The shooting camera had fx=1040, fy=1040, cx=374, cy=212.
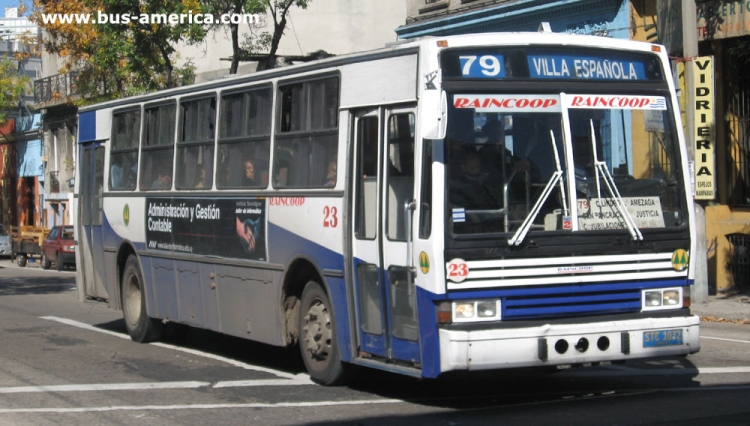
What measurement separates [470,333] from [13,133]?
167ft

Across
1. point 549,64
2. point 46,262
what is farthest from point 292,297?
point 46,262

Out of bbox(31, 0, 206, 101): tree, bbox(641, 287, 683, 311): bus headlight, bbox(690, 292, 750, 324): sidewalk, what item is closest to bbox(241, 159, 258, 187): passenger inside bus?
bbox(641, 287, 683, 311): bus headlight

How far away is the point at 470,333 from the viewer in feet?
26.3

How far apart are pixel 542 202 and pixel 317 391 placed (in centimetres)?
308

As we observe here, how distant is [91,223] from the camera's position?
15.8 meters

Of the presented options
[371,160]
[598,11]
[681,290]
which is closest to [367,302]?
[371,160]

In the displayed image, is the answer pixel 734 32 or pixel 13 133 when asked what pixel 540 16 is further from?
pixel 13 133

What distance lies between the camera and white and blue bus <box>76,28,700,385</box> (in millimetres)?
8195

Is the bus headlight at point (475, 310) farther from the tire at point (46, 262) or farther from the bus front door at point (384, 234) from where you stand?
the tire at point (46, 262)

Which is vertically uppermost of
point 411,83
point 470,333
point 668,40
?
point 668,40

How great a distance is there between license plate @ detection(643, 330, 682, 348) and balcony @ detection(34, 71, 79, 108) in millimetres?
39385

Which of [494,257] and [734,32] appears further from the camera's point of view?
[734,32]

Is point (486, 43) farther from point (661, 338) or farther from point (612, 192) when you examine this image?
point (661, 338)

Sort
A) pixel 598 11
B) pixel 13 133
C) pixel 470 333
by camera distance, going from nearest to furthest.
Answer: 1. pixel 470 333
2. pixel 598 11
3. pixel 13 133
